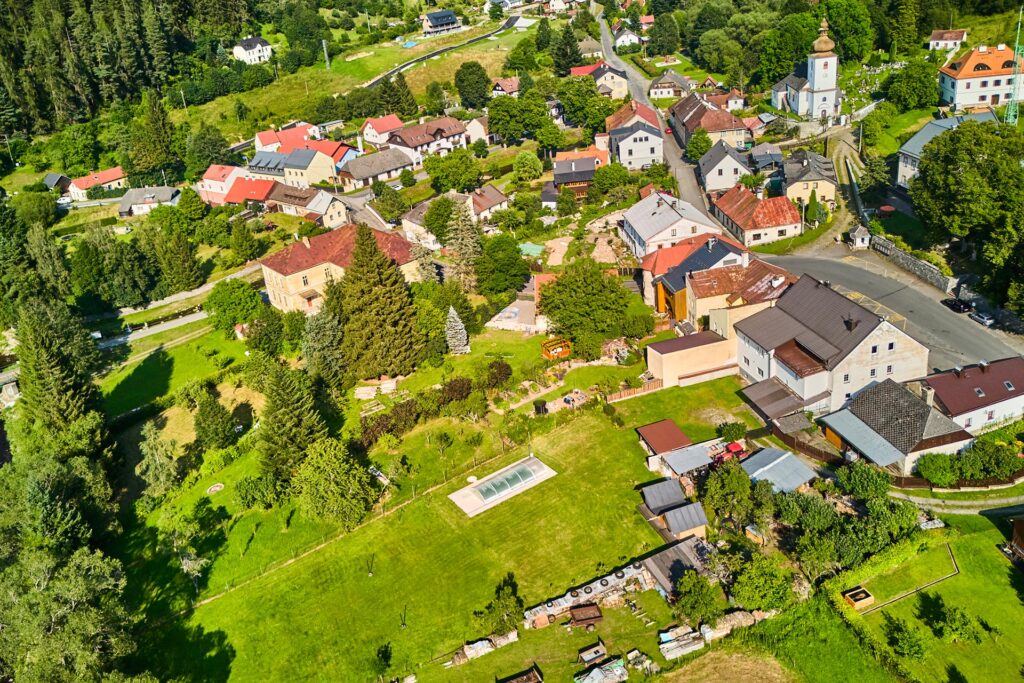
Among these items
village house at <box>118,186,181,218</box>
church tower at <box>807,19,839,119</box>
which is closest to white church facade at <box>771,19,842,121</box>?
church tower at <box>807,19,839,119</box>

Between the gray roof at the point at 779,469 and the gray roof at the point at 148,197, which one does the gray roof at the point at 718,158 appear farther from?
the gray roof at the point at 148,197

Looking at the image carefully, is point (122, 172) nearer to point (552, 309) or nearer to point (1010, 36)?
point (552, 309)

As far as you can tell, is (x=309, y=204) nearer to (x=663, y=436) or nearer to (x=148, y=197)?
(x=148, y=197)

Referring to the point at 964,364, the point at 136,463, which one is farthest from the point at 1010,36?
the point at 136,463

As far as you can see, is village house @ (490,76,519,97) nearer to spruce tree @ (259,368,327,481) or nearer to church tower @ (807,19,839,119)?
church tower @ (807,19,839,119)

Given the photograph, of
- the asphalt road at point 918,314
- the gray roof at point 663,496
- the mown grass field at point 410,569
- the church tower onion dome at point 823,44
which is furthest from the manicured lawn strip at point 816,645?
the church tower onion dome at point 823,44

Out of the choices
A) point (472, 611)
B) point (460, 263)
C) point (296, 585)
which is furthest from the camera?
point (460, 263)

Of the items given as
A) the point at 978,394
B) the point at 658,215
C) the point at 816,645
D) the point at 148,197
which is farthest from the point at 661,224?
the point at 148,197
